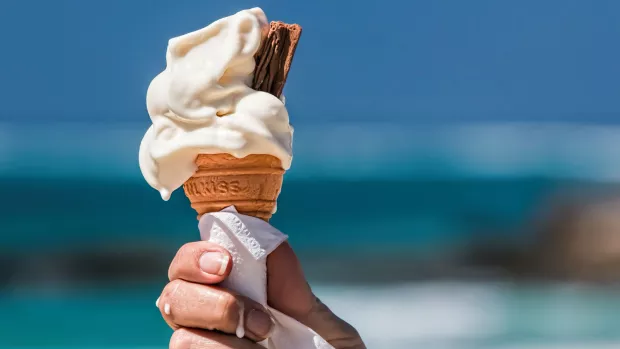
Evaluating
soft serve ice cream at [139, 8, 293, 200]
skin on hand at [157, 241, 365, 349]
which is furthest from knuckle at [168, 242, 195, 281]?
soft serve ice cream at [139, 8, 293, 200]

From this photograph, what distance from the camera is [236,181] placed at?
1415 millimetres

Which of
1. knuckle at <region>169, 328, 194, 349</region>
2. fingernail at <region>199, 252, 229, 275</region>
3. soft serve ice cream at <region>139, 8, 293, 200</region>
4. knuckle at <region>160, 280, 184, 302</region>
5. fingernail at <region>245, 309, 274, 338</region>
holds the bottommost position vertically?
knuckle at <region>169, 328, 194, 349</region>

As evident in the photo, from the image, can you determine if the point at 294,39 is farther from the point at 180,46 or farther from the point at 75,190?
the point at 75,190

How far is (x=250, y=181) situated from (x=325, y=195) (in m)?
7.14

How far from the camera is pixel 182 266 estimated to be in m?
1.43

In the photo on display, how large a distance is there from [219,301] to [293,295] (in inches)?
6.0

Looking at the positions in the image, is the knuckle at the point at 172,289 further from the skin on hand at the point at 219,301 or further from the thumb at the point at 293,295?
the thumb at the point at 293,295

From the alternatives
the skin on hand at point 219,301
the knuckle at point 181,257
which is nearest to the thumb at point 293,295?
the skin on hand at point 219,301

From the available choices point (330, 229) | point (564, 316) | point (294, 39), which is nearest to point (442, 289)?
point (564, 316)

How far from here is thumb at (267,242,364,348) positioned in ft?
4.70

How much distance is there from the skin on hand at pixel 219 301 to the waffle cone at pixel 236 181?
3.3 inches

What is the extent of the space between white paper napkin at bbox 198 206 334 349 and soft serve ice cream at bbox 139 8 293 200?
0.35 ft

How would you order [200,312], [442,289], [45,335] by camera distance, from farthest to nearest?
[442,289] < [45,335] < [200,312]

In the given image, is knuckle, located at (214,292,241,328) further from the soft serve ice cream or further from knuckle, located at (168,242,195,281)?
the soft serve ice cream
